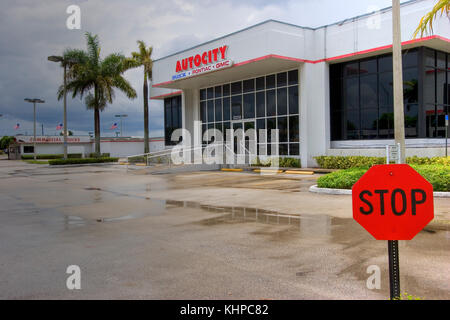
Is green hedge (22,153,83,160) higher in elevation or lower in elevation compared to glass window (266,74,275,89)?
lower

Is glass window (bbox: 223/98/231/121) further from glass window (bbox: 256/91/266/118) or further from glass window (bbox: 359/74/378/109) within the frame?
glass window (bbox: 359/74/378/109)

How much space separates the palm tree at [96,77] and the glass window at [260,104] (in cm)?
1540

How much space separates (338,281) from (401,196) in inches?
68.4

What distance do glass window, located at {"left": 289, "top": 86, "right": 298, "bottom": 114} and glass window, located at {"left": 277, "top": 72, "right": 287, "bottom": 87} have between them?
70 centimetres

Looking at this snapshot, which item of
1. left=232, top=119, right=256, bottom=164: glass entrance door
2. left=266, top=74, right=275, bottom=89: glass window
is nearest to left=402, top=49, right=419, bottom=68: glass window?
left=266, top=74, right=275, bottom=89: glass window

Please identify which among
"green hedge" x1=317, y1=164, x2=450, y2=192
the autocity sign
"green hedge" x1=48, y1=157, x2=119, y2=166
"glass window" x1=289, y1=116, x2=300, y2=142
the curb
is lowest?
the curb

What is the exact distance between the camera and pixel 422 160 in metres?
18.0

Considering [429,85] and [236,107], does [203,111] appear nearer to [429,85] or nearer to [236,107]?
[236,107]

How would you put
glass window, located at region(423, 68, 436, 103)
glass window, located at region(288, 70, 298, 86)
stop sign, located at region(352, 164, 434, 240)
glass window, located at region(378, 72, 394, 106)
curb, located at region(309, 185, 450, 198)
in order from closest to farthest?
stop sign, located at region(352, 164, 434, 240) → curb, located at region(309, 185, 450, 198) → glass window, located at region(423, 68, 436, 103) → glass window, located at region(378, 72, 394, 106) → glass window, located at region(288, 70, 298, 86)

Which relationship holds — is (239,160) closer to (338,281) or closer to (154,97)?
(154,97)

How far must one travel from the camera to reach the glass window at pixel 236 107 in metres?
27.8

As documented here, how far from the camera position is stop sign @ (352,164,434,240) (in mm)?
3279

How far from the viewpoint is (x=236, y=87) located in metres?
28.1

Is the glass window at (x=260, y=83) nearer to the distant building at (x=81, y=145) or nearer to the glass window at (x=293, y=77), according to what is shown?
the glass window at (x=293, y=77)
